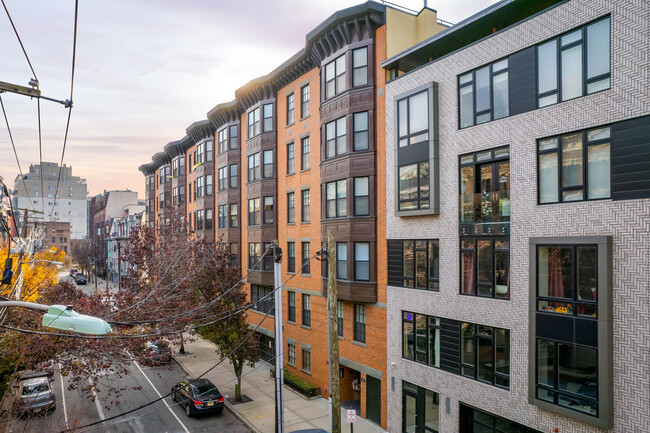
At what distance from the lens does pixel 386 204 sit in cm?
1997

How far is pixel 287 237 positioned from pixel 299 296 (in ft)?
12.5

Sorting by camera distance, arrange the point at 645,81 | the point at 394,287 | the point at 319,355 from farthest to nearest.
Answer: the point at 319,355
the point at 394,287
the point at 645,81

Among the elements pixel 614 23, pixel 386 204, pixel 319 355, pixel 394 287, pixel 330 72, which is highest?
pixel 330 72

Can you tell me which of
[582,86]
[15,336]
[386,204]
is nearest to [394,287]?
[386,204]

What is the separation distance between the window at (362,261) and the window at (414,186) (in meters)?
3.47

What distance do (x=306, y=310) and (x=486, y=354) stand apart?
524 inches

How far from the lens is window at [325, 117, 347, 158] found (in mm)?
22156

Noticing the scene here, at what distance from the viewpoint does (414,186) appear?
18.1m

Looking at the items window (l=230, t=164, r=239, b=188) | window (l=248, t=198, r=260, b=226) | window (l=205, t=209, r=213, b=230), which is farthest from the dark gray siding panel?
window (l=205, t=209, r=213, b=230)

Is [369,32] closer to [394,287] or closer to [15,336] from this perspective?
[394,287]

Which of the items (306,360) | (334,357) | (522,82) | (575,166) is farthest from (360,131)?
(306,360)

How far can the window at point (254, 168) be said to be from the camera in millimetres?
31344

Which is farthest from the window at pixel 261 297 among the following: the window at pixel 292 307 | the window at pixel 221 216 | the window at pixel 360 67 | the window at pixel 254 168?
the window at pixel 360 67

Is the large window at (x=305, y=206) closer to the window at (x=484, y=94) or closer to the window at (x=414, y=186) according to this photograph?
the window at (x=414, y=186)
